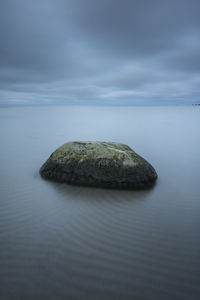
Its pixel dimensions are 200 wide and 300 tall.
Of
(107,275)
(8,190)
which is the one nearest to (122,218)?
(107,275)

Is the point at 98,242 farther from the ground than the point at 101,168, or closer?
closer

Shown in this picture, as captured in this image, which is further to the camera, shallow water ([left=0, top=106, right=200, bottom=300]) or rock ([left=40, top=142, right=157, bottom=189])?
rock ([left=40, top=142, right=157, bottom=189])

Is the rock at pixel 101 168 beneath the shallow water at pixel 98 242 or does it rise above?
above

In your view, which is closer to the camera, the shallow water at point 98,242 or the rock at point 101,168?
the shallow water at point 98,242

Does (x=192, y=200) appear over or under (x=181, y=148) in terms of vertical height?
under

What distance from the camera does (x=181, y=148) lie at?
13.5 m

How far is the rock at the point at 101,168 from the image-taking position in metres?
6.48

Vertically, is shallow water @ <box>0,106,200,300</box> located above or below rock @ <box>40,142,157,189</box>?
below

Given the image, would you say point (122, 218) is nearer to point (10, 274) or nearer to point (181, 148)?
point (10, 274)

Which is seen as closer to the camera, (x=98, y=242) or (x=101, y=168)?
(x=98, y=242)

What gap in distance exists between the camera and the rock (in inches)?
255

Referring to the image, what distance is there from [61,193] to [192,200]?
367 cm

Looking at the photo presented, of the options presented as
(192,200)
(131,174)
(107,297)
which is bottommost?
(107,297)

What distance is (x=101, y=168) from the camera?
6.59 m
